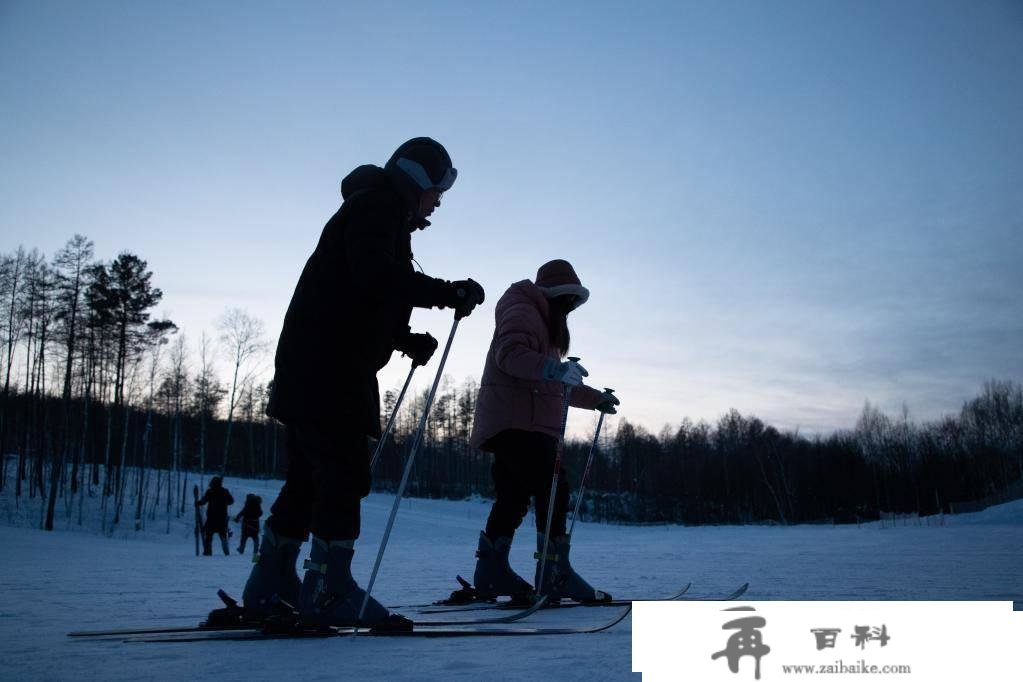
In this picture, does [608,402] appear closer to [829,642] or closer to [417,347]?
[417,347]

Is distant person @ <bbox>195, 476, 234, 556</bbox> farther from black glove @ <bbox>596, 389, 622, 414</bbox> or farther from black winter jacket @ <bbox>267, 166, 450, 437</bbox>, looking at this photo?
black winter jacket @ <bbox>267, 166, 450, 437</bbox>

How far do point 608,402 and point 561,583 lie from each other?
1.09 meters

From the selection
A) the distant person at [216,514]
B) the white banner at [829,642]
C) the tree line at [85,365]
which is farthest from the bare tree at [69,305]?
the white banner at [829,642]

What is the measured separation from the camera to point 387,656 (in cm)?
176

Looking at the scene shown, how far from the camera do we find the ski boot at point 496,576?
132 inches

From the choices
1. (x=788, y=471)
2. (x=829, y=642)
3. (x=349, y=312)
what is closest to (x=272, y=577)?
(x=349, y=312)

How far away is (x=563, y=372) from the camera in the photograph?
3312mm

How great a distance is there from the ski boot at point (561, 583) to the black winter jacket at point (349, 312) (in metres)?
1.46

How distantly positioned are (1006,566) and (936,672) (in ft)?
14.4

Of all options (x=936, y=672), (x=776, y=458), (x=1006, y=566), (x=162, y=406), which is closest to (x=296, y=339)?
(x=936, y=672)

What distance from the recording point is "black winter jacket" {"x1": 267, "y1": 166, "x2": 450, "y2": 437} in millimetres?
2342

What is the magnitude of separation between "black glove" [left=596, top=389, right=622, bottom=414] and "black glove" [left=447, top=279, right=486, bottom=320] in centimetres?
156

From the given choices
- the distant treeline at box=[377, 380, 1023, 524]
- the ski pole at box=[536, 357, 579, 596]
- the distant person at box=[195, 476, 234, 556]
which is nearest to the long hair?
the ski pole at box=[536, 357, 579, 596]

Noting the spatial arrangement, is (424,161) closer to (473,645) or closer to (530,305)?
(530,305)
